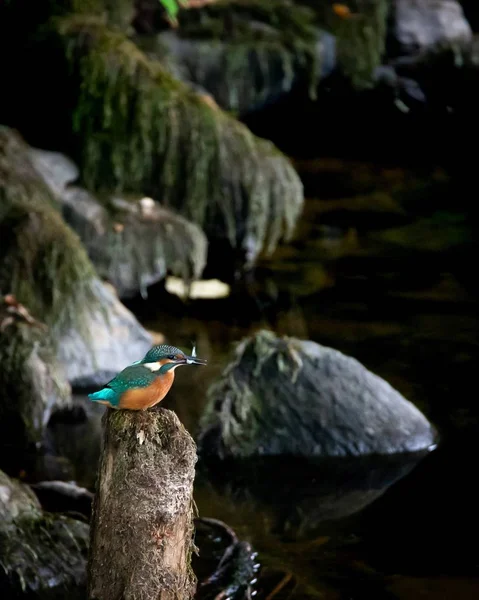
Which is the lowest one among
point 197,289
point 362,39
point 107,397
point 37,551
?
point 197,289

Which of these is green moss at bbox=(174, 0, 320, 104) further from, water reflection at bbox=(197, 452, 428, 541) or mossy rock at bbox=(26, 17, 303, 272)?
water reflection at bbox=(197, 452, 428, 541)

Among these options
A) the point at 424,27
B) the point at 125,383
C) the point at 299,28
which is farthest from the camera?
the point at 424,27

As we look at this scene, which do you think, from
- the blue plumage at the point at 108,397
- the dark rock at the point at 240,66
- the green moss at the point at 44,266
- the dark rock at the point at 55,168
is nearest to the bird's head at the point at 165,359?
the blue plumage at the point at 108,397

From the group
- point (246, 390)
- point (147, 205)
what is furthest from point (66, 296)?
point (147, 205)

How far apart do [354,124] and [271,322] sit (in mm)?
5298

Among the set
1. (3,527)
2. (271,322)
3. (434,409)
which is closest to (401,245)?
(271,322)

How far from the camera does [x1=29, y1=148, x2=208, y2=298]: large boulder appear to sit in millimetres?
6895

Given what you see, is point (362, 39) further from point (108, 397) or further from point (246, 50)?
point (108, 397)

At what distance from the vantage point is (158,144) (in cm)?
729

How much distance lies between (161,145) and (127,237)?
769mm

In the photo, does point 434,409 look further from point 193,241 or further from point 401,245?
point 401,245

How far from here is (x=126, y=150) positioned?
7273 millimetres

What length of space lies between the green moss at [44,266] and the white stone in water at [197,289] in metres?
1.32

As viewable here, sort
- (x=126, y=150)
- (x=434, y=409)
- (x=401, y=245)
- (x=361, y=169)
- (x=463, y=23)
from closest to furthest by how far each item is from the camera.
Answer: (x=434, y=409)
(x=126, y=150)
(x=401, y=245)
(x=361, y=169)
(x=463, y=23)
